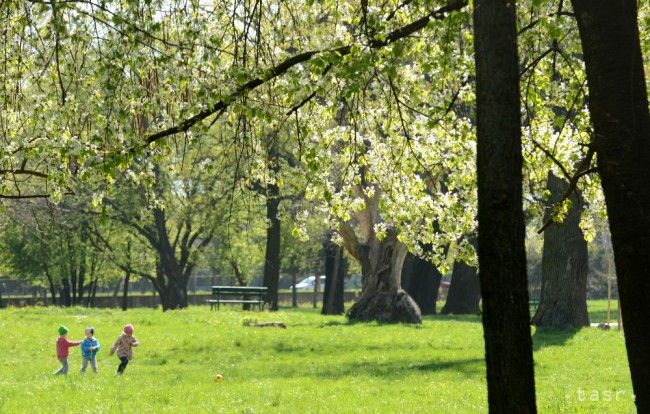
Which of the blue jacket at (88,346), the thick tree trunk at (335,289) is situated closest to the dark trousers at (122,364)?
the blue jacket at (88,346)

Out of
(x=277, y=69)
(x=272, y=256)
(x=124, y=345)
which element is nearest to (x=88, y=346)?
(x=124, y=345)

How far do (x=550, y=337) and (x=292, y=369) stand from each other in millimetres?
8410

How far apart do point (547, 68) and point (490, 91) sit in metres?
6.64

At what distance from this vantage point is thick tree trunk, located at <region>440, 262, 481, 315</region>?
138ft

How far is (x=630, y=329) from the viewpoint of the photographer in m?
7.20

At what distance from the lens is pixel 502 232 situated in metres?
6.36

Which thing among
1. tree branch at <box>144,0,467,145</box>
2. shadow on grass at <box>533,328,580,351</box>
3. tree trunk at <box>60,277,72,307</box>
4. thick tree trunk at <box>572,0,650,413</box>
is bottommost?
shadow on grass at <box>533,328,580,351</box>

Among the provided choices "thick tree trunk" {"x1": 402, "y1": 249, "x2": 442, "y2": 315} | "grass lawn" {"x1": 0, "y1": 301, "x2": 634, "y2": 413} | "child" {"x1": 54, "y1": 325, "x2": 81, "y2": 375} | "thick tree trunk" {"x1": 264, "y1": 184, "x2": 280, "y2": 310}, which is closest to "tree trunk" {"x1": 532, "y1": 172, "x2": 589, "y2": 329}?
"grass lawn" {"x1": 0, "y1": 301, "x2": 634, "y2": 413}

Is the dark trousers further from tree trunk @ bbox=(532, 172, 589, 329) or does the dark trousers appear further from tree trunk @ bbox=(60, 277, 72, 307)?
tree trunk @ bbox=(60, 277, 72, 307)

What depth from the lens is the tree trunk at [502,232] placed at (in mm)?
6352

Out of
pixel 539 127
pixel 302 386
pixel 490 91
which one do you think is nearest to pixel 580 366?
pixel 302 386

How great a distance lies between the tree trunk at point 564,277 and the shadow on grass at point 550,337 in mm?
718

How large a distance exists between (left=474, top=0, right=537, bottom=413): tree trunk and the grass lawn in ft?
19.5

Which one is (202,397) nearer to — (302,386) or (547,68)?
(302,386)
